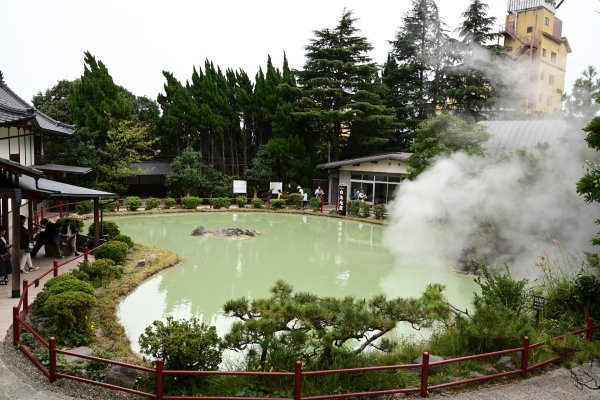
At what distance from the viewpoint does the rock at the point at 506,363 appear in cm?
713

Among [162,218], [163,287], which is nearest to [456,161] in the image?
[163,287]

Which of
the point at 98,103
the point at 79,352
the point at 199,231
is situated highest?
the point at 98,103

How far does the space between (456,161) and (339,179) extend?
1430 centimetres

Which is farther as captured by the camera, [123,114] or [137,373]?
[123,114]

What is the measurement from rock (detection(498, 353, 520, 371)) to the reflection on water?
4482mm

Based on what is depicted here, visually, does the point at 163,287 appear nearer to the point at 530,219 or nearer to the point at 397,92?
the point at 530,219

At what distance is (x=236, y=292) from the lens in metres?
12.0

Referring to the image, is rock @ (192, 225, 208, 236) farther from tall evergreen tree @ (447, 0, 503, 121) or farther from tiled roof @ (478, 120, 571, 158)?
tall evergreen tree @ (447, 0, 503, 121)

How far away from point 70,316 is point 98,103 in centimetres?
2382

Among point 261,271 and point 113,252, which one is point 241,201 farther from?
point 113,252

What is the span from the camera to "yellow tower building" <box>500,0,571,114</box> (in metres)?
39.4

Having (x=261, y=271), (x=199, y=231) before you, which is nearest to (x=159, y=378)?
(x=261, y=271)

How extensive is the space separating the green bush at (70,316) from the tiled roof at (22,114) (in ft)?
25.3

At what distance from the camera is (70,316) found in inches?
323
